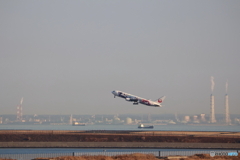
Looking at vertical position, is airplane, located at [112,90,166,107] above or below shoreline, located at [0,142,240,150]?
above

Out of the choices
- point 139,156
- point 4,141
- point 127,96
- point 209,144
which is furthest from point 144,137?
point 139,156

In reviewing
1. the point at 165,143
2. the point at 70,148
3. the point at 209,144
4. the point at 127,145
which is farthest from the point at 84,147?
the point at 209,144

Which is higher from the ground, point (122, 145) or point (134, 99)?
point (134, 99)

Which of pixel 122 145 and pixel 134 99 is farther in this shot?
pixel 134 99

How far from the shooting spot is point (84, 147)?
10988 centimetres

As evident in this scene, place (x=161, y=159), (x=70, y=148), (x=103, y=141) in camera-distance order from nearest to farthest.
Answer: (x=161, y=159) < (x=70, y=148) < (x=103, y=141)

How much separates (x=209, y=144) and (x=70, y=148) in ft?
119

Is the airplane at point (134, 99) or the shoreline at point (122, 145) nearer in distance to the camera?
the shoreline at point (122, 145)

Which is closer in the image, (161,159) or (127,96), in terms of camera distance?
(161,159)

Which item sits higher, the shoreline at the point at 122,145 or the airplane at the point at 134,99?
the airplane at the point at 134,99

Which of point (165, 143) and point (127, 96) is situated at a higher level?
point (127, 96)

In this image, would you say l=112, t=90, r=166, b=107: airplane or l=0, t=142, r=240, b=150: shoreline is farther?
l=112, t=90, r=166, b=107: airplane

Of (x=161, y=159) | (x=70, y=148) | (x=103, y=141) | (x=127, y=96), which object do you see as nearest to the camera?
(x=161, y=159)

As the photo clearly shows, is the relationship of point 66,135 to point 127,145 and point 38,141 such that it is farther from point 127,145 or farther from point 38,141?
point 127,145
